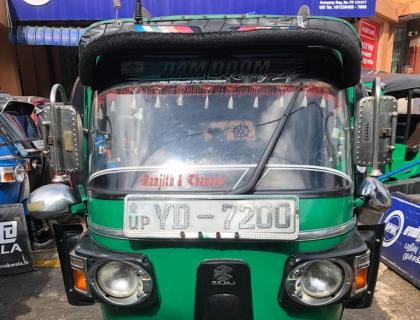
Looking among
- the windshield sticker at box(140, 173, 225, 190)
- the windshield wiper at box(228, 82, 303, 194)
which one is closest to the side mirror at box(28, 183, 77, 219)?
the windshield sticker at box(140, 173, 225, 190)

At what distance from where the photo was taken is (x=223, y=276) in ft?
6.20

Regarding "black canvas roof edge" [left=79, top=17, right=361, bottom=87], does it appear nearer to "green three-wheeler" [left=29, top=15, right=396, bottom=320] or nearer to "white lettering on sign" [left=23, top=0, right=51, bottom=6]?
"green three-wheeler" [left=29, top=15, right=396, bottom=320]

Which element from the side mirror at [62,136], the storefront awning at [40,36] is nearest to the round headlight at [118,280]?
the side mirror at [62,136]

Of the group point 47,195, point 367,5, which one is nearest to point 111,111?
point 47,195

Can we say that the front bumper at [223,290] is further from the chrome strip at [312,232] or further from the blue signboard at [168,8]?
the blue signboard at [168,8]

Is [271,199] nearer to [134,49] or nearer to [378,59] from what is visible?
[134,49]

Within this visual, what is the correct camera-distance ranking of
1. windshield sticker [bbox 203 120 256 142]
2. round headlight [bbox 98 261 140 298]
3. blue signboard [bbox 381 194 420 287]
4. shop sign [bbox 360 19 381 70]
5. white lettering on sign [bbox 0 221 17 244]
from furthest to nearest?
1. shop sign [bbox 360 19 381 70]
2. white lettering on sign [bbox 0 221 17 244]
3. blue signboard [bbox 381 194 420 287]
4. windshield sticker [bbox 203 120 256 142]
5. round headlight [bbox 98 261 140 298]

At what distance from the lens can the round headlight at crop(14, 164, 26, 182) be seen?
457 centimetres

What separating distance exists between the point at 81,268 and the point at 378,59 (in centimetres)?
1337

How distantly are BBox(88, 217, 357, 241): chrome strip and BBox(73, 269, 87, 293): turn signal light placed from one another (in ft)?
0.76

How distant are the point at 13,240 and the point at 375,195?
376 cm

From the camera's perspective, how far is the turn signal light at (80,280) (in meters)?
Result: 2.08

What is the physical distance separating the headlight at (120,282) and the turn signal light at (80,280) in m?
0.14

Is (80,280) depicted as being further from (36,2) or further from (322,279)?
(36,2)
